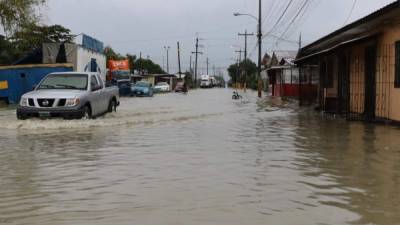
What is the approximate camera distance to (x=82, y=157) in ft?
34.2

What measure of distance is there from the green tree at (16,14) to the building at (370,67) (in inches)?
667

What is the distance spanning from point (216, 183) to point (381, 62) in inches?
447

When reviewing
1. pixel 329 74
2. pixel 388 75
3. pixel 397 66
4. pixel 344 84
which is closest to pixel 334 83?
pixel 329 74

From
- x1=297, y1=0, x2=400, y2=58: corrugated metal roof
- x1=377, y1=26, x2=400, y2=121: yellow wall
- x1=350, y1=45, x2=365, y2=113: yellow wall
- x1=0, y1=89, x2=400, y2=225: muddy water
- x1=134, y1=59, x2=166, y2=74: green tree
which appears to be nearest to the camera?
x1=0, y1=89, x2=400, y2=225: muddy water

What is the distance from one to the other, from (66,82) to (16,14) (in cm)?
1646

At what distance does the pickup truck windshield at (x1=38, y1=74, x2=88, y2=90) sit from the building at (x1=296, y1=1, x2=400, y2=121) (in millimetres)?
8097

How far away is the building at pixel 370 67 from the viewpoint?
54.4 feet

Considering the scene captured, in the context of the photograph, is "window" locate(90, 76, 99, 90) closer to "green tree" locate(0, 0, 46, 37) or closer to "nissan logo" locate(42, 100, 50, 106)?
"nissan logo" locate(42, 100, 50, 106)

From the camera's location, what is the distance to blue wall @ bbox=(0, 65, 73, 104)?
29.6 meters

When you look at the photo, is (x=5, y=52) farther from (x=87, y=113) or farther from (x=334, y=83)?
(x=87, y=113)

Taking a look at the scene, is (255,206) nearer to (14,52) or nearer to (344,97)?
(344,97)

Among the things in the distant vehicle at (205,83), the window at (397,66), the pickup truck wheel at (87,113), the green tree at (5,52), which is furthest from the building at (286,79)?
the distant vehicle at (205,83)

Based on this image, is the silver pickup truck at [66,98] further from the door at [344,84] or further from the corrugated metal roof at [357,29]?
the corrugated metal roof at [357,29]

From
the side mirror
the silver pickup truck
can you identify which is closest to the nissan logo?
the silver pickup truck
